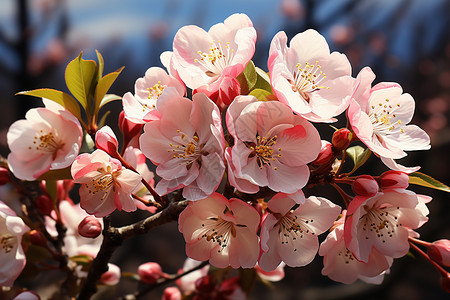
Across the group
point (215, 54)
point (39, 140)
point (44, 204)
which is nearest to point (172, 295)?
point (44, 204)

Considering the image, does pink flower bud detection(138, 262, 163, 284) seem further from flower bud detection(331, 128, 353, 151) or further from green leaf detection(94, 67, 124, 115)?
flower bud detection(331, 128, 353, 151)

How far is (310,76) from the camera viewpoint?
0.58m

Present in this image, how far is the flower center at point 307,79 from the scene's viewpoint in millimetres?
574

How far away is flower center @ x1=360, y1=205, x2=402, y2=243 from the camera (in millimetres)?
573

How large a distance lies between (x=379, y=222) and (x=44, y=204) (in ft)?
1.78

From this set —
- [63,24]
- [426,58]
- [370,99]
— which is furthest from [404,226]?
[426,58]

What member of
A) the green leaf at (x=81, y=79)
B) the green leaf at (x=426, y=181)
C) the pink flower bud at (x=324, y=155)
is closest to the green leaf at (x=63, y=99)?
the green leaf at (x=81, y=79)

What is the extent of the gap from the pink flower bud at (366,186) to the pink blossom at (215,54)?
187 mm

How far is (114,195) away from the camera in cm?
57

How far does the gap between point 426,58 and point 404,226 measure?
3.56 m

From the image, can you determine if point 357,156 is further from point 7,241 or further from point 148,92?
point 7,241

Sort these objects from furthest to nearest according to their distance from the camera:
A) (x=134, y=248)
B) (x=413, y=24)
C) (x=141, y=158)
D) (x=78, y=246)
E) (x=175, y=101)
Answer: (x=413, y=24)
(x=134, y=248)
(x=78, y=246)
(x=141, y=158)
(x=175, y=101)

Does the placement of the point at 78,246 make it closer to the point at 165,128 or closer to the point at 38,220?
the point at 38,220

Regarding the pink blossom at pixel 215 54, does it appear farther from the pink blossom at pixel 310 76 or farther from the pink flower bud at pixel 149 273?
the pink flower bud at pixel 149 273
